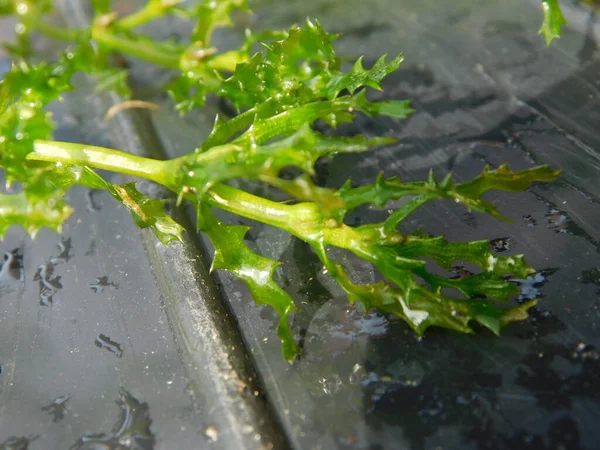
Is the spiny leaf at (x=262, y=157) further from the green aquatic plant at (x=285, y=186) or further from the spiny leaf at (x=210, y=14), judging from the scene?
the spiny leaf at (x=210, y=14)

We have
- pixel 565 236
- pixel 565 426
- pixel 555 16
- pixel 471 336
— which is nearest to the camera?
pixel 565 426

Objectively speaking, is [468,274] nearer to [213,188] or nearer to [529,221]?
[529,221]

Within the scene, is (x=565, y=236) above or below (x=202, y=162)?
below

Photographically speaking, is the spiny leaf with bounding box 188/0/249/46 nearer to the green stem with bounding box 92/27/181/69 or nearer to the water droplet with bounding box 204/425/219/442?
the green stem with bounding box 92/27/181/69

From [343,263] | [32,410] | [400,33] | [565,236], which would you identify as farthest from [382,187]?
[400,33]

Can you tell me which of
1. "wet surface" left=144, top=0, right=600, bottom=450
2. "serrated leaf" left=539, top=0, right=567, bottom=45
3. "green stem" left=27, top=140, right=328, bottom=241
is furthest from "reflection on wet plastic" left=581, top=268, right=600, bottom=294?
"serrated leaf" left=539, top=0, right=567, bottom=45

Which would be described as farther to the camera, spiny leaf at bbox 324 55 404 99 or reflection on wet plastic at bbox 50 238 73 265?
reflection on wet plastic at bbox 50 238 73 265

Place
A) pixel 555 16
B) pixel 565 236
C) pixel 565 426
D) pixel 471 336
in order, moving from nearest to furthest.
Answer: pixel 565 426 → pixel 471 336 → pixel 565 236 → pixel 555 16

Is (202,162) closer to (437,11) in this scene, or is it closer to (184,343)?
(184,343)
